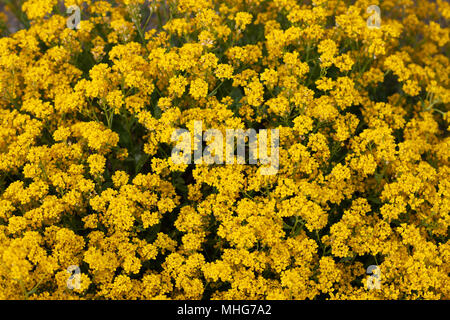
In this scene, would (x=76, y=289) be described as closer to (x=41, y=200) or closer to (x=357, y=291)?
(x=41, y=200)

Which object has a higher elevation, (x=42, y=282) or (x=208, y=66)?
(x=208, y=66)

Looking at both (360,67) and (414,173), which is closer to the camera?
(414,173)

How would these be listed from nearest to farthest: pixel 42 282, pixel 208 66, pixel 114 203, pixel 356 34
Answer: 1. pixel 42 282
2. pixel 114 203
3. pixel 208 66
4. pixel 356 34

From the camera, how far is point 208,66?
5402mm

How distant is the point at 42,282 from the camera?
4.30 meters

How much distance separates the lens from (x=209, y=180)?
4.90 metres

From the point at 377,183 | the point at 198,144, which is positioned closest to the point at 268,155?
the point at 198,144

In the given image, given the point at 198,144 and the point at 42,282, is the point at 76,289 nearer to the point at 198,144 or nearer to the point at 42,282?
the point at 42,282

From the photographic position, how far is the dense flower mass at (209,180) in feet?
14.5

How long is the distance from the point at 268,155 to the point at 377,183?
1.70 metres

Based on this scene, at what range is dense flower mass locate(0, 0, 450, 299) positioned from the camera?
442 centimetres
